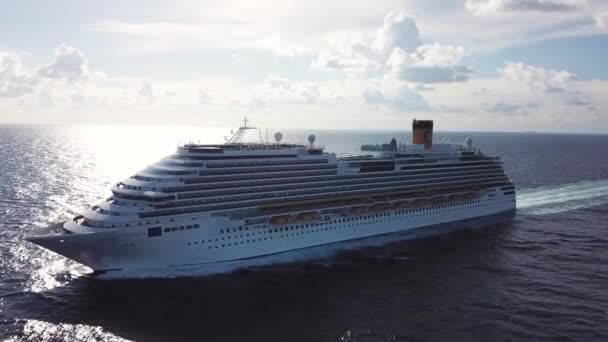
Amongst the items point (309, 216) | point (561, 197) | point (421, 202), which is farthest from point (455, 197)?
point (561, 197)

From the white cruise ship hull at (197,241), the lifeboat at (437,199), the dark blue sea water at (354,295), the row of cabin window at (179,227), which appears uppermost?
the lifeboat at (437,199)

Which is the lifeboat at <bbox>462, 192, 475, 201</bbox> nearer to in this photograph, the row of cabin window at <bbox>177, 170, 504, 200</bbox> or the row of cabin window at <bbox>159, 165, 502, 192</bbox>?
the row of cabin window at <bbox>177, 170, 504, 200</bbox>

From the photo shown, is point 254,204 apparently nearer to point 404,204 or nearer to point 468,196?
point 404,204

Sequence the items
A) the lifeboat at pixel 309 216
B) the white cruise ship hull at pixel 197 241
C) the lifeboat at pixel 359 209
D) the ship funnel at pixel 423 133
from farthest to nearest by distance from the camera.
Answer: the ship funnel at pixel 423 133 < the lifeboat at pixel 359 209 < the lifeboat at pixel 309 216 < the white cruise ship hull at pixel 197 241

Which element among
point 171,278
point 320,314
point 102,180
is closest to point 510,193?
point 320,314

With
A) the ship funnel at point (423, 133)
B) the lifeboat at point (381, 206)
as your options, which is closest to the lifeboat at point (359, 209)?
the lifeboat at point (381, 206)

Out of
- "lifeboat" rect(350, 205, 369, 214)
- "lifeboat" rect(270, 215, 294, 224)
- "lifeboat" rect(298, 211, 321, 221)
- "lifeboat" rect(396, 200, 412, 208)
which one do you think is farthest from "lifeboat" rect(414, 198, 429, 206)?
"lifeboat" rect(270, 215, 294, 224)

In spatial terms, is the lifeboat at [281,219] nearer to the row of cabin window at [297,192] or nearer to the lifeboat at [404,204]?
the row of cabin window at [297,192]
